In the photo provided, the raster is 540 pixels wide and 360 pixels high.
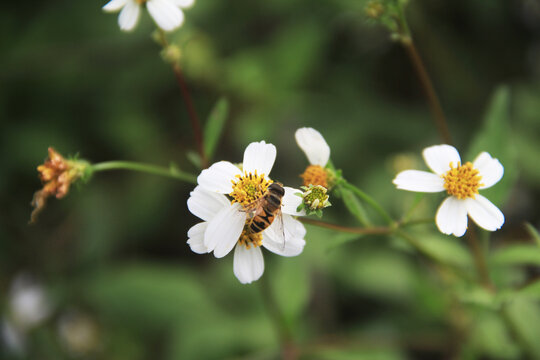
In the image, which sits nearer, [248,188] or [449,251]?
[248,188]

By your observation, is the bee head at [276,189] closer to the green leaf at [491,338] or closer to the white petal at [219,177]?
the white petal at [219,177]

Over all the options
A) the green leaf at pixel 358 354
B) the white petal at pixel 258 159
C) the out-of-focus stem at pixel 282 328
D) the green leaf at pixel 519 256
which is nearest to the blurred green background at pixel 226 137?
the green leaf at pixel 358 354

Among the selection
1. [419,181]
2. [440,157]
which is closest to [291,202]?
[419,181]

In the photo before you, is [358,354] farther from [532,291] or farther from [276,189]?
[276,189]

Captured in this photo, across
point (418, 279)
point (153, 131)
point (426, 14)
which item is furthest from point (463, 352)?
point (153, 131)

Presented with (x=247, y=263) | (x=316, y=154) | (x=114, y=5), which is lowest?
(x=247, y=263)

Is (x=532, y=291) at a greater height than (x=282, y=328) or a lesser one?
greater

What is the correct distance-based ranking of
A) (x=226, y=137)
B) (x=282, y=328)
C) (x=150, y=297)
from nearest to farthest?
(x=282, y=328) → (x=150, y=297) → (x=226, y=137)
